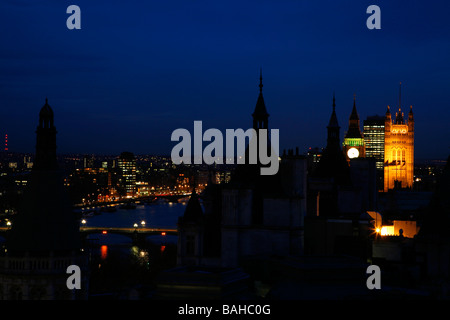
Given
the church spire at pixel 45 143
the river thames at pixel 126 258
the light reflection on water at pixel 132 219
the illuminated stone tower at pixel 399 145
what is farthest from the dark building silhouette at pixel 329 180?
the illuminated stone tower at pixel 399 145

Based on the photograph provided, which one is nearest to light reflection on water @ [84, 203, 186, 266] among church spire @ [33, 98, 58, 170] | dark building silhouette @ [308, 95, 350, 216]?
dark building silhouette @ [308, 95, 350, 216]

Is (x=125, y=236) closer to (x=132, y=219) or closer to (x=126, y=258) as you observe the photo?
(x=126, y=258)

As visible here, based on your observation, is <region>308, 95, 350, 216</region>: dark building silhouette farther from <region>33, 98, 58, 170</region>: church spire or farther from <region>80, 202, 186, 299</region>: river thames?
<region>33, 98, 58, 170</region>: church spire

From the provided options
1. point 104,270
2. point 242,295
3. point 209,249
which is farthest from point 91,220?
point 242,295

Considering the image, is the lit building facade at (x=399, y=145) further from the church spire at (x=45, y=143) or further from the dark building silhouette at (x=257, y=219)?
the church spire at (x=45, y=143)

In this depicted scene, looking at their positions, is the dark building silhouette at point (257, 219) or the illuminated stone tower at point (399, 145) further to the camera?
the illuminated stone tower at point (399, 145)

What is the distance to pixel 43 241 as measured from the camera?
694 inches

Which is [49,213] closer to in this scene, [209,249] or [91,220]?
[209,249]

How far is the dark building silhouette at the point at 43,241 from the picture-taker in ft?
56.4

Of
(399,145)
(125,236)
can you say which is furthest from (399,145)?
(125,236)

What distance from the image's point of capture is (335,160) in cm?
4094

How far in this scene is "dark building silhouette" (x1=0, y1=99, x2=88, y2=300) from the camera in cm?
1720

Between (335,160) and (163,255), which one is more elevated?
(335,160)
